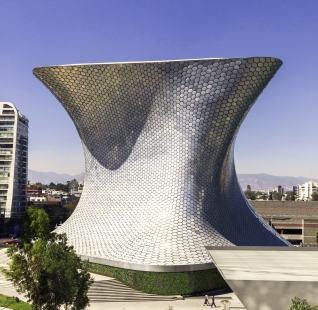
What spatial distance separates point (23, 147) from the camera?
194ft

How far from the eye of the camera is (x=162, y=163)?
2475cm

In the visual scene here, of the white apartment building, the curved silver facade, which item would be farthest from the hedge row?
the white apartment building

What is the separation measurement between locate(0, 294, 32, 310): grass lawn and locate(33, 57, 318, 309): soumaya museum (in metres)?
4.87

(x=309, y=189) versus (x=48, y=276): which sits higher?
(x=48, y=276)

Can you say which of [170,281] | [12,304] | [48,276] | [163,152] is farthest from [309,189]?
[48,276]

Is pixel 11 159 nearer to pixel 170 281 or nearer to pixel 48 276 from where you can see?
pixel 170 281

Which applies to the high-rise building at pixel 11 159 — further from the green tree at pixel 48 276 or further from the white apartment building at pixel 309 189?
the white apartment building at pixel 309 189

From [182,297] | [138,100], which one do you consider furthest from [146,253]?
[138,100]

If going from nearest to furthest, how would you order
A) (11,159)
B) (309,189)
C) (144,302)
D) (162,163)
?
(144,302) < (162,163) < (11,159) < (309,189)

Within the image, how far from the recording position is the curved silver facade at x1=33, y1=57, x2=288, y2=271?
22.5m

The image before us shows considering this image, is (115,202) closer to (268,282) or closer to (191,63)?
(191,63)

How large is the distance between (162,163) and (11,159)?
124ft

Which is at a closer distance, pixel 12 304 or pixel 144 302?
pixel 12 304

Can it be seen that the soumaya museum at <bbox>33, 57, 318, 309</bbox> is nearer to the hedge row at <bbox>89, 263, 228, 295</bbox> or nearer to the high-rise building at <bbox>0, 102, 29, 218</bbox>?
the hedge row at <bbox>89, 263, 228, 295</bbox>
